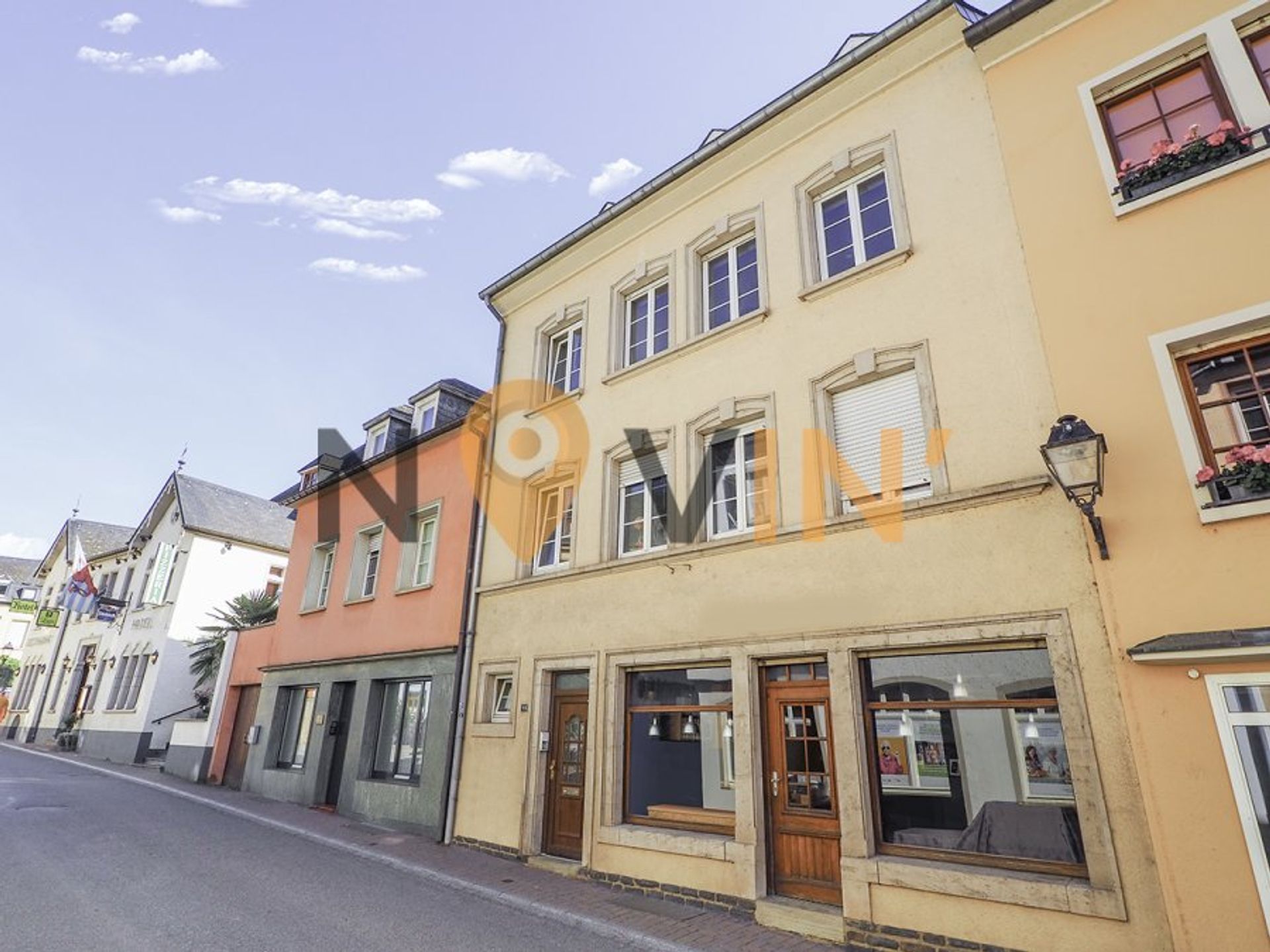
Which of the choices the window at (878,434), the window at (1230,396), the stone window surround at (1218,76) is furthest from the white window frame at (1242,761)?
the stone window surround at (1218,76)

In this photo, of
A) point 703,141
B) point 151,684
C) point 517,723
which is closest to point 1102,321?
point 703,141

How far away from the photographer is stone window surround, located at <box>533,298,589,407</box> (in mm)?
12055

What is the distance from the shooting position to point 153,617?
25.0m

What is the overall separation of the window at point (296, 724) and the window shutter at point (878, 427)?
1268cm

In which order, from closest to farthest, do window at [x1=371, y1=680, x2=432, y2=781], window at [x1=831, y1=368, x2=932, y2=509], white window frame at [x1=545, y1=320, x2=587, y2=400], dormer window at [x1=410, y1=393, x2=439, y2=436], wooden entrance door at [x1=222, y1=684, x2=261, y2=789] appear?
window at [x1=831, y1=368, x2=932, y2=509] < white window frame at [x1=545, y1=320, x2=587, y2=400] < window at [x1=371, y1=680, x2=432, y2=781] < dormer window at [x1=410, y1=393, x2=439, y2=436] < wooden entrance door at [x1=222, y1=684, x2=261, y2=789]

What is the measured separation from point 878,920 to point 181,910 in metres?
6.56

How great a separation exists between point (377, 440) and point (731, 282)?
10201 millimetres

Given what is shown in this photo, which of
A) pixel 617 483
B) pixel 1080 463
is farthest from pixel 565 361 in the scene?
pixel 1080 463

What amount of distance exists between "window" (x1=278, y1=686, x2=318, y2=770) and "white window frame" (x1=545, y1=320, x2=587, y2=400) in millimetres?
8747

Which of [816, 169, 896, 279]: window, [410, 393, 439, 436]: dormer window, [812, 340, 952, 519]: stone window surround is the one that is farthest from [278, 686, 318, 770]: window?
[816, 169, 896, 279]: window

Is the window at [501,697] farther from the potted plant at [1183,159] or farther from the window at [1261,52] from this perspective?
the window at [1261,52]

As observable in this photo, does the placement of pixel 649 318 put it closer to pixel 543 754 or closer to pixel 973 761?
pixel 543 754

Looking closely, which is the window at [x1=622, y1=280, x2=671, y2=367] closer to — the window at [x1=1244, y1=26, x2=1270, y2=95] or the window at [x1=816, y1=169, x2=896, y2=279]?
the window at [x1=816, y1=169, x2=896, y2=279]

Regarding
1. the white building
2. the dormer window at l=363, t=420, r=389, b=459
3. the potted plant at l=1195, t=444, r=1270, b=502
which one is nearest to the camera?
the potted plant at l=1195, t=444, r=1270, b=502
